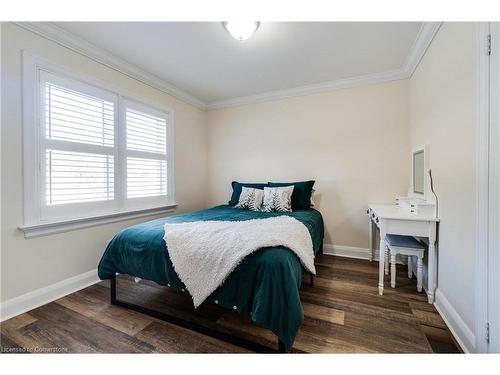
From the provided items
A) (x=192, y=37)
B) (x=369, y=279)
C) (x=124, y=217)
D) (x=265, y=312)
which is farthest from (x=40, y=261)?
(x=369, y=279)

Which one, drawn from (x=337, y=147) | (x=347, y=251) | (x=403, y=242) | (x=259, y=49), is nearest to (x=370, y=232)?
(x=347, y=251)

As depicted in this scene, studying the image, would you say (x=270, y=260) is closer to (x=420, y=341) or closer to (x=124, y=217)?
(x=420, y=341)

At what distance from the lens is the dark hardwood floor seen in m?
1.35

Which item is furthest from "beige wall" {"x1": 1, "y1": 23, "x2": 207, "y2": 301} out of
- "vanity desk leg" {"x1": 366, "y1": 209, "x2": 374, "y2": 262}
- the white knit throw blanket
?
"vanity desk leg" {"x1": 366, "y1": 209, "x2": 374, "y2": 262}

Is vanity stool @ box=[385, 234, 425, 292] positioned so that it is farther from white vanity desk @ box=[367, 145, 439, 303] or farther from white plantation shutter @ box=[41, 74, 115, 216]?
white plantation shutter @ box=[41, 74, 115, 216]

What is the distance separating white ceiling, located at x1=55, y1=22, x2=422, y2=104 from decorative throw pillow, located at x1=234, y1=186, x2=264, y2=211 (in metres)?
1.54

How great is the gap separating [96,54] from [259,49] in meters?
1.70

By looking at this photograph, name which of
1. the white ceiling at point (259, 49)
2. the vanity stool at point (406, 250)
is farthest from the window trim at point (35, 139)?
the vanity stool at point (406, 250)

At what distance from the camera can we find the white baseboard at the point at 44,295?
65.3 inches

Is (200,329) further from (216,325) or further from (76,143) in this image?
(76,143)

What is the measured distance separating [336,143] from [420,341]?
91.5 inches

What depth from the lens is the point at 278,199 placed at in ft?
9.02

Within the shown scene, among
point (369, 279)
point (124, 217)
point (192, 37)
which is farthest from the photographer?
point (124, 217)

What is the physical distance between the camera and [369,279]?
2271mm
